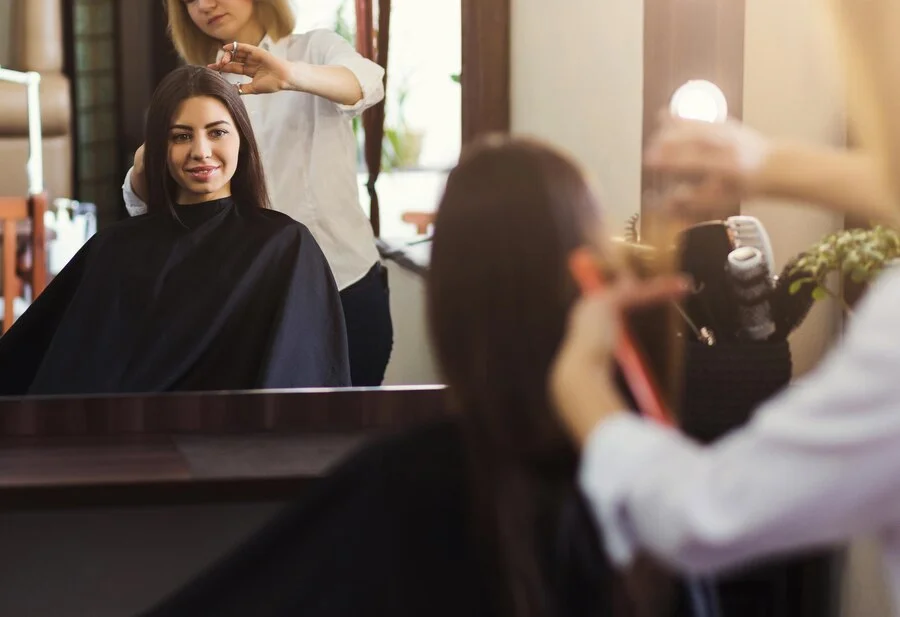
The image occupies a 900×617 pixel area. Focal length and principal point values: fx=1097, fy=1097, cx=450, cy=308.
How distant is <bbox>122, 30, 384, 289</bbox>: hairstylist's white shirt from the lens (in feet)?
5.25

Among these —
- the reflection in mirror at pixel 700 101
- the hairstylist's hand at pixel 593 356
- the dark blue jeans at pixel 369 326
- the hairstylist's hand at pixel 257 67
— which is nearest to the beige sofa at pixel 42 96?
the hairstylist's hand at pixel 257 67

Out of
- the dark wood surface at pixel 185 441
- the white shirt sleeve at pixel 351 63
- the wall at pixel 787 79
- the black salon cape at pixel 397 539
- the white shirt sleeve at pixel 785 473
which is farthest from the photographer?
the wall at pixel 787 79

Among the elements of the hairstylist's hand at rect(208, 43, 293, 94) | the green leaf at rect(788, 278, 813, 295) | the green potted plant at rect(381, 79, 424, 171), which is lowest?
the green leaf at rect(788, 278, 813, 295)

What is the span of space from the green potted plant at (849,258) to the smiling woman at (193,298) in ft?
2.37

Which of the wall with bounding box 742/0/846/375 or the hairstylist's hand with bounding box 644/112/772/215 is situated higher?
the wall with bounding box 742/0/846/375

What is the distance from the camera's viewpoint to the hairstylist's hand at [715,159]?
2.97ft

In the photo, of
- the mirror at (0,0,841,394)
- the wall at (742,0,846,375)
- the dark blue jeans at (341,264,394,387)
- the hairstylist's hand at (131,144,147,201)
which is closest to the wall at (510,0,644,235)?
the mirror at (0,0,841,394)

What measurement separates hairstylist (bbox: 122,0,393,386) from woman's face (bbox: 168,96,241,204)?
1.6 inches

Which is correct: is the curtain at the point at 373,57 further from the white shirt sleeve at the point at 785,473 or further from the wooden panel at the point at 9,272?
the white shirt sleeve at the point at 785,473

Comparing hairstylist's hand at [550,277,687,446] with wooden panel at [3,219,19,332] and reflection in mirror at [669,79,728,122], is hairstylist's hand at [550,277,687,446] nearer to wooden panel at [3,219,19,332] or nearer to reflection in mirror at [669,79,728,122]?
reflection in mirror at [669,79,728,122]

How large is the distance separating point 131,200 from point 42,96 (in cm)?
19

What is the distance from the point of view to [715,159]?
0.92 metres

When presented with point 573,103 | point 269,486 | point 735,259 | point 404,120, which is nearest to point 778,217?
point 735,259

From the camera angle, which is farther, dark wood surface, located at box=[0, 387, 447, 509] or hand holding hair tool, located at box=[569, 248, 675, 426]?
dark wood surface, located at box=[0, 387, 447, 509]
